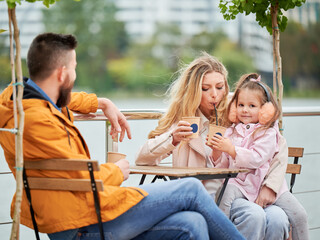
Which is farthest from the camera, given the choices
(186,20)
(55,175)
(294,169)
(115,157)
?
(186,20)

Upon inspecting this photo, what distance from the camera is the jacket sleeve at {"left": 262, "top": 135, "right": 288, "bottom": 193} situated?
269 centimetres

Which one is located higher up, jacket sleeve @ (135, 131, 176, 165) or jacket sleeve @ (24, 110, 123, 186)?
jacket sleeve @ (24, 110, 123, 186)

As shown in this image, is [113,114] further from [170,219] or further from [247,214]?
[247,214]

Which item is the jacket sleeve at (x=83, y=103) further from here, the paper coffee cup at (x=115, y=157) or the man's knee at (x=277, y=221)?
the man's knee at (x=277, y=221)

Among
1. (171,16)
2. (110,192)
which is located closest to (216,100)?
(110,192)

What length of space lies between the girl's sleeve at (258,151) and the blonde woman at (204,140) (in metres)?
0.10

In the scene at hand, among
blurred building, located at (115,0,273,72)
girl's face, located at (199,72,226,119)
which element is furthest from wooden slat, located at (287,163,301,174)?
blurred building, located at (115,0,273,72)

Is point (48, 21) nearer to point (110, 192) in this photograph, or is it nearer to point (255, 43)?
point (255, 43)

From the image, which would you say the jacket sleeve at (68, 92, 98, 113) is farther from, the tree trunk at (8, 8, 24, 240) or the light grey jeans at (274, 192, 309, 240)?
the light grey jeans at (274, 192, 309, 240)

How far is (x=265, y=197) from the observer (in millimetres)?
2686

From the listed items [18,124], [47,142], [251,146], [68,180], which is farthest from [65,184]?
[251,146]

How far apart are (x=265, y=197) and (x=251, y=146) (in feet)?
0.94

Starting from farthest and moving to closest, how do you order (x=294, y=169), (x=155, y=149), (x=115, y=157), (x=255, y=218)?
(x=294, y=169) < (x=155, y=149) < (x=255, y=218) < (x=115, y=157)

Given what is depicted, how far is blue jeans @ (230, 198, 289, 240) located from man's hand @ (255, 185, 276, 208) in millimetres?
55
